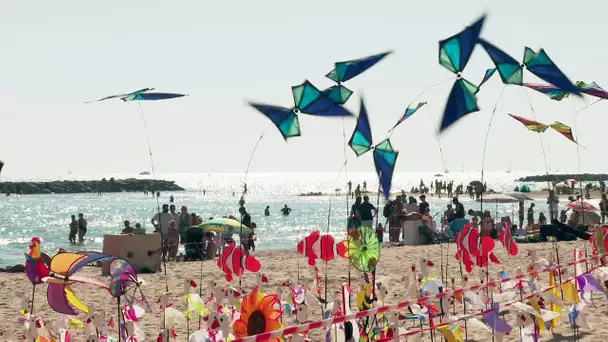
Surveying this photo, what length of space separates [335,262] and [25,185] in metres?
109

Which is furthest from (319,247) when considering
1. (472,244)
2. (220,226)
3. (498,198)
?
(498,198)

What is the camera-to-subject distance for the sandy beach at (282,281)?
26.6 feet

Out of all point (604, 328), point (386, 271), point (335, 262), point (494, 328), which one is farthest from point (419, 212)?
point (494, 328)

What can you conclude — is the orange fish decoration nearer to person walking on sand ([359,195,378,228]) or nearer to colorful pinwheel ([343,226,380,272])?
colorful pinwheel ([343,226,380,272])

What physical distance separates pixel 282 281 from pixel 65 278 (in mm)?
7292

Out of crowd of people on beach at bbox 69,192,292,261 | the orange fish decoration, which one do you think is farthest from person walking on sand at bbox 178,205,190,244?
the orange fish decoration

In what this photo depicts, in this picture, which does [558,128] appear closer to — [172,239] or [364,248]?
[364,248]

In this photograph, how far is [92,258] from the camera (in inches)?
198

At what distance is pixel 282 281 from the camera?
39.9ft

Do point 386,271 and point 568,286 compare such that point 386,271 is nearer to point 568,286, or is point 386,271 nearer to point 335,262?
point 335,262

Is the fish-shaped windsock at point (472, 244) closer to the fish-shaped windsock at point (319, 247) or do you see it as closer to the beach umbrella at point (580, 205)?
the fish-shaped windsock at point (319, 247)

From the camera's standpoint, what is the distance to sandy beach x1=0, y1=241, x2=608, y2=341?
26.6 feet

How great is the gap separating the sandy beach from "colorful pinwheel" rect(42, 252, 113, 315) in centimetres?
311

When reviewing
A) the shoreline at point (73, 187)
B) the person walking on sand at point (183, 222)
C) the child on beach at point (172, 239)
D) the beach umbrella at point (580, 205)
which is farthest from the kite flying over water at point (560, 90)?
the shoreline at point (73, 187)
